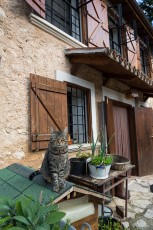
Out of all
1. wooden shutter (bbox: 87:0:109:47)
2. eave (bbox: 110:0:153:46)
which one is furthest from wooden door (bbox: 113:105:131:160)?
eave (bbox: 110:0:153:46)

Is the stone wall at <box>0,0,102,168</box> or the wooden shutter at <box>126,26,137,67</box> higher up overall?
the wooden shutter at <box>126,26,137,67</box>

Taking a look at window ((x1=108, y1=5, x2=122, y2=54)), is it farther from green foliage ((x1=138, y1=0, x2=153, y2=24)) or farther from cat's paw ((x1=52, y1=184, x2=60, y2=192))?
cat's paw ((x1=52, y1=184, x2=60, y2=192))

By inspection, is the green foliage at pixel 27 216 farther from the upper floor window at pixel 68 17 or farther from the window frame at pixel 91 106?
the upper floor window at pixel 68 17

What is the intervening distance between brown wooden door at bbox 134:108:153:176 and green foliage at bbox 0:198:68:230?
5.34 metres

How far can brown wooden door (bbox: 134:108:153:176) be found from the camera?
615 centimetres

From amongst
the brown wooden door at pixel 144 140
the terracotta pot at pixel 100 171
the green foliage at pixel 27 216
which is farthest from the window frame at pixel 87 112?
the green foliage at pixel 27 216

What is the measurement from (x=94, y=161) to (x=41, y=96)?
4.82 feet

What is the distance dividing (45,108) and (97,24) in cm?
315

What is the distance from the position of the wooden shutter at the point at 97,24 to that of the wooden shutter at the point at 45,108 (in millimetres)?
1952

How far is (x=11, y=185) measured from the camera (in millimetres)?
1833

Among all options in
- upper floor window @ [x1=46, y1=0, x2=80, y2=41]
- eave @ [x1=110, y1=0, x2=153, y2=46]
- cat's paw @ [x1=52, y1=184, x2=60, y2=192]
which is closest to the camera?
cat's paw @ [x1=52, y1=184, x2=60, y2=192]

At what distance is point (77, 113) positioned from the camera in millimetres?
4723

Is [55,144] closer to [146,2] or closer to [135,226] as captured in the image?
[135,226]

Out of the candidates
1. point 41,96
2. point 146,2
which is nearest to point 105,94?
point 41,96
